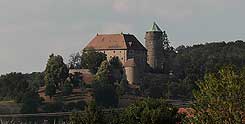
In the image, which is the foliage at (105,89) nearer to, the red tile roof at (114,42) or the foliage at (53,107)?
the foliage at (53,107)

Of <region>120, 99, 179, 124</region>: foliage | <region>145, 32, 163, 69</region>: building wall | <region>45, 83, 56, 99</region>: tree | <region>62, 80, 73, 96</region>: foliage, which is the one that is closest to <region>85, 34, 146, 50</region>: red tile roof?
<region>145, 32, 163, 69</region>: building wall

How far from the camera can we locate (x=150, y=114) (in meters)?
31.6

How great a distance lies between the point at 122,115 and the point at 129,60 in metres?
83.7

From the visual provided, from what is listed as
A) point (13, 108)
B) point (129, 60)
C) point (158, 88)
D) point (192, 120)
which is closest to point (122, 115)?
point (192, 120)

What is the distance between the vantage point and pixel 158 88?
108m

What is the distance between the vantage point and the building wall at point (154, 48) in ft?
409

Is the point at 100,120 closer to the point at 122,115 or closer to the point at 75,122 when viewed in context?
the point at 75,122

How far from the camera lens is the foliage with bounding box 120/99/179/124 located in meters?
31.5

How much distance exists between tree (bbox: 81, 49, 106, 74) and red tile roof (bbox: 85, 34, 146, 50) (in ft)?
33.5

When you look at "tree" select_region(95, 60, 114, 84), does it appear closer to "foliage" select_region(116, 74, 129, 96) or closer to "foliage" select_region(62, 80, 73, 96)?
"foliage" select_region(116, 74, 129, 96)

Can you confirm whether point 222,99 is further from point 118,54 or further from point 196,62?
point 196,62

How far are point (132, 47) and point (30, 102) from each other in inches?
1395

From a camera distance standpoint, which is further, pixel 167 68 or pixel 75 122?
pixel 167 68

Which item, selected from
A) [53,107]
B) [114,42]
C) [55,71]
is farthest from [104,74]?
[114,42]
